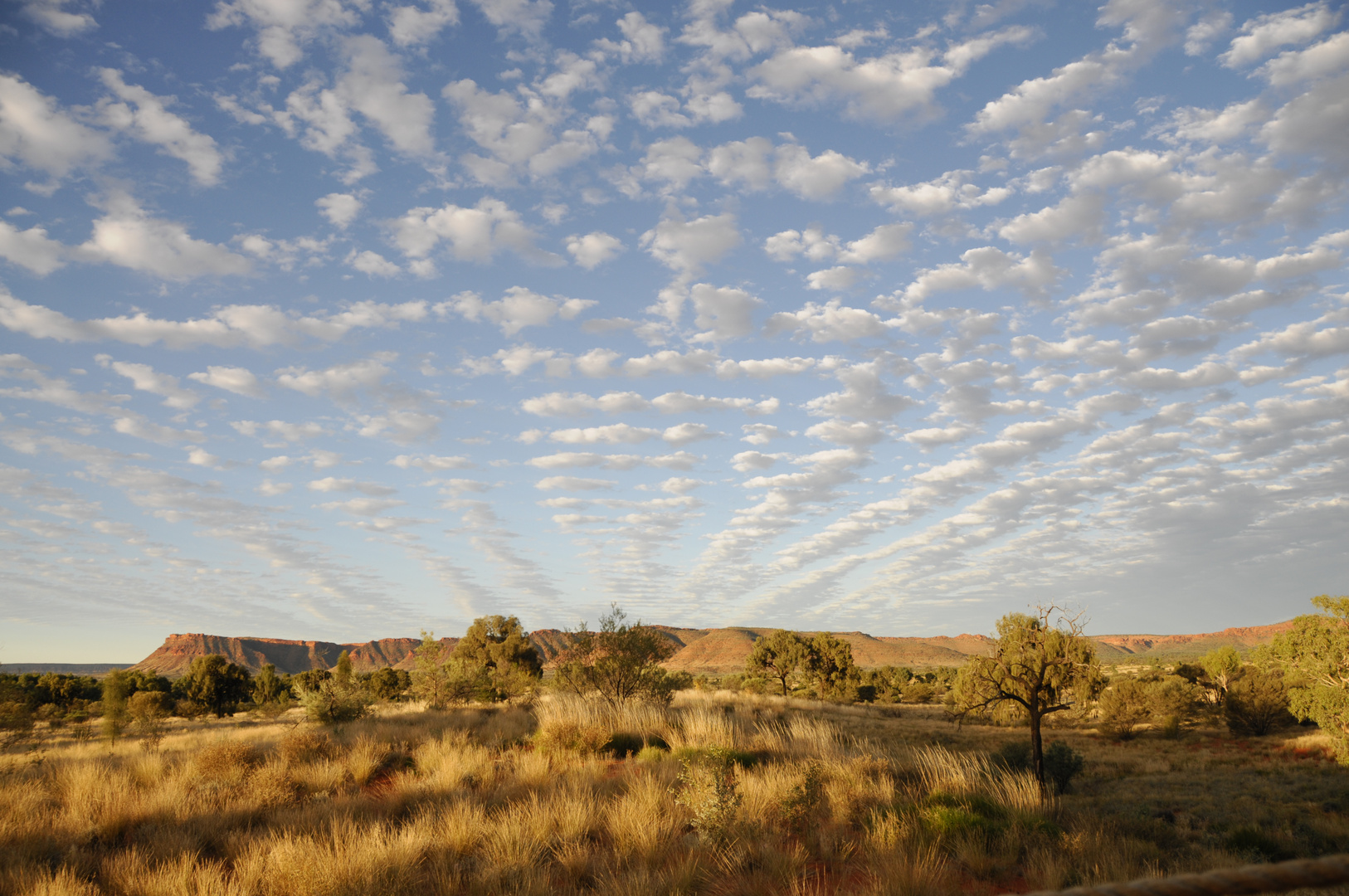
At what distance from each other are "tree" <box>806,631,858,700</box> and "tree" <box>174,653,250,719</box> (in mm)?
49057

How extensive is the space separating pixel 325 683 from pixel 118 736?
382 inches

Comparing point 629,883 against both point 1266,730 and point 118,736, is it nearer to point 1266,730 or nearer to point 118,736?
point 118,736

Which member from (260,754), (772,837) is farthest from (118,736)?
(772,837)

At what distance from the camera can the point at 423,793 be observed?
9055 millimetres

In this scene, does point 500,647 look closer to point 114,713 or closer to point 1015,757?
point 114,713

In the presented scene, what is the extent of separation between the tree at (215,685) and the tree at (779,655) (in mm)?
45353

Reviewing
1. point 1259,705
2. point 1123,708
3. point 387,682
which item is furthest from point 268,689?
point 1259,705

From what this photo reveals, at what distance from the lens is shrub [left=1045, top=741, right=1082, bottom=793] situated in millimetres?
20500

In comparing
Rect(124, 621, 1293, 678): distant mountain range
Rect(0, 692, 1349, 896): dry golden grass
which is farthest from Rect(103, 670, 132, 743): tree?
Rect(124, 621, 1293, 678): distant mountain range

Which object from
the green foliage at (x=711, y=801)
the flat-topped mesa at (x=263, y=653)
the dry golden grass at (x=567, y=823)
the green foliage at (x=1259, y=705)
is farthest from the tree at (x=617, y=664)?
the flat-topped mesa at (x=263, y=653)

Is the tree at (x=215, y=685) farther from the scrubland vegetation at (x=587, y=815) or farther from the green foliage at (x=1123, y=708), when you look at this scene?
the green foliage at (x=1123, y=708)

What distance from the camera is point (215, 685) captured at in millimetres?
47219

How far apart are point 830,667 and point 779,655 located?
17.1ft

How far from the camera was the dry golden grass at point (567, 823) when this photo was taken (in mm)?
5703
